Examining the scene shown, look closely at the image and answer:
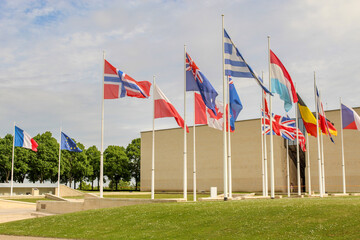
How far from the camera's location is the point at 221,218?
17.8 m

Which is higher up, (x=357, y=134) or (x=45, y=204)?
(x=357, y=134)

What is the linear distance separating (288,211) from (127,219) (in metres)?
7.56

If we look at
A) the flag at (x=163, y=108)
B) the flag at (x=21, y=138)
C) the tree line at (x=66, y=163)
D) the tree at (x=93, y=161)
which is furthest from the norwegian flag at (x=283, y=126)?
the tree at (x=93, y=161)

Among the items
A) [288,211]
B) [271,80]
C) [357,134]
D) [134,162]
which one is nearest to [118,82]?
[271,80]

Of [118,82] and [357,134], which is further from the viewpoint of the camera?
[357,134]

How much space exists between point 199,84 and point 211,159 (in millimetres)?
51966

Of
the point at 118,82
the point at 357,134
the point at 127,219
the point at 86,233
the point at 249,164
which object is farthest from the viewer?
the point at 249,164

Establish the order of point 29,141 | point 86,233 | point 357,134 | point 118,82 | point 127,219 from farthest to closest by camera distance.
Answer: point 357,134
point 29,141
point 118,82
point 127,219
point 86,233

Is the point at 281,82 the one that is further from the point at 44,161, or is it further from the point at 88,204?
the point at 44,161

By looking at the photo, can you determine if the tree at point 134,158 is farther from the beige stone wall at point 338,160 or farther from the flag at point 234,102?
the flag at point 234,102

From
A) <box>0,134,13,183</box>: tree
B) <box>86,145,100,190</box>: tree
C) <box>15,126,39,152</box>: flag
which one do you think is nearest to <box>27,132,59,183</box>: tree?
<box>0,134,13,183</box>: tree

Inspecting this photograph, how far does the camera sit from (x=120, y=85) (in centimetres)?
2892

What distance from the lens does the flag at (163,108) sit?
29.4m

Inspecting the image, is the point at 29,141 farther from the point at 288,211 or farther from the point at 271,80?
the point at 288,211
